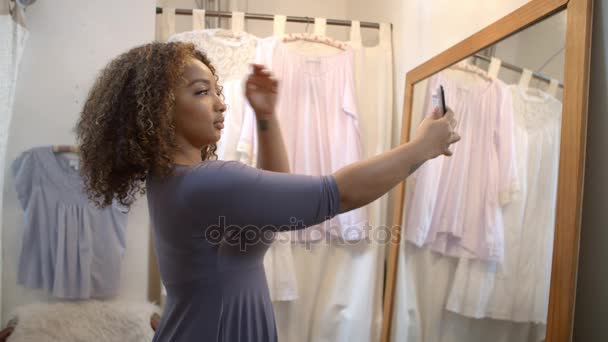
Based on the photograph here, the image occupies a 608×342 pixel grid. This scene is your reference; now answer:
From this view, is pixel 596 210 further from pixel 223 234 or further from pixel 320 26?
pixel 320 26

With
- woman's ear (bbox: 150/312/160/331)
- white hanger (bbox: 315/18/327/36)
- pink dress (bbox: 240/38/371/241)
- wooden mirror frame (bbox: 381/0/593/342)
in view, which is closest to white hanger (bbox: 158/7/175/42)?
pink dress (bbox: 240/38/371/241)

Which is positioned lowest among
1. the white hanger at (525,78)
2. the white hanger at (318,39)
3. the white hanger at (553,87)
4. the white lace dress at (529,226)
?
the white lace dress at (529,226)

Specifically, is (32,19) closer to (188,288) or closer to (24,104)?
(24,104)

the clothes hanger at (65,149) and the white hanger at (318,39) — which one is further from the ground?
the white hanger at (318,39)

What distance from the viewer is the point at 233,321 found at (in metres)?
0.68

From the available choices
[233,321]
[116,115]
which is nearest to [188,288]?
[233,321]

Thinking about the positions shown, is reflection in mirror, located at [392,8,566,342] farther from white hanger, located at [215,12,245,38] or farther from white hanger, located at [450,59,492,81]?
white hanger, located at [215,12,245,38]

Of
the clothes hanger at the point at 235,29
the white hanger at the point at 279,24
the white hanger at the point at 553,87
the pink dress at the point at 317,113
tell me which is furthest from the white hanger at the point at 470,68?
the clothes hanger at the point at 235,29

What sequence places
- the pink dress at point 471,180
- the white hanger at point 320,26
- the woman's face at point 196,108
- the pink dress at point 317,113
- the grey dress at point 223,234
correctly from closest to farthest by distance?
the grey dress at point 223,234 → the woman's face at point 196,108 → the pink dress at point 471,180 → the pink dress at point 317,113 → the white hanger at point 320,26

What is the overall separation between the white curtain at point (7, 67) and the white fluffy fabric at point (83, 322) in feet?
1.52

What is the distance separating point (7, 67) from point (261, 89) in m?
1.15

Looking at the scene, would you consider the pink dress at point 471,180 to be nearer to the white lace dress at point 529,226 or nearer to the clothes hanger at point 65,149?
the white lace dress at point 529,226

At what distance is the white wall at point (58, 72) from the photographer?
4.83 ft

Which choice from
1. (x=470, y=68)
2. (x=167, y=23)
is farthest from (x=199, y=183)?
(x=167, y=23)
